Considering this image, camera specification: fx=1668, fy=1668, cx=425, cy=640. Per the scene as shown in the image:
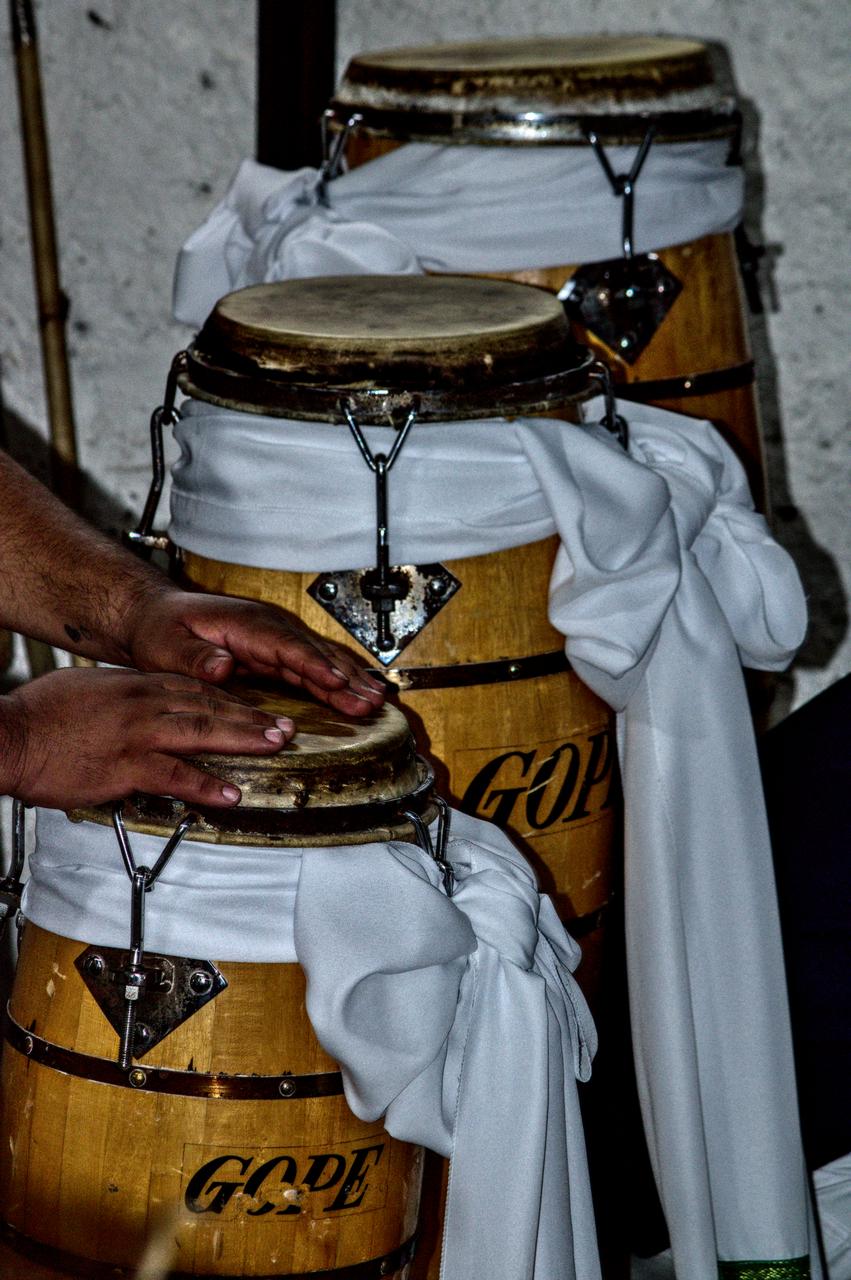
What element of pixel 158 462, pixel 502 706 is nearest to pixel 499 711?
pixel 502 706

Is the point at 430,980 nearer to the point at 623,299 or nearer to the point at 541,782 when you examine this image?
the point at 541,782

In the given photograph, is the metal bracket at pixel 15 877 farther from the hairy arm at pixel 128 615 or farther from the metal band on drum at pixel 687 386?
the metal band on drum at pixel 687 386

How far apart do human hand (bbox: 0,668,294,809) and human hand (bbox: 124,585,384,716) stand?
0.10m

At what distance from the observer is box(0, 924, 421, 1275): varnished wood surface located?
1.05 m

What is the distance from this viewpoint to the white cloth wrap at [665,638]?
1394 millimetres

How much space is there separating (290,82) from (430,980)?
5.90 ft

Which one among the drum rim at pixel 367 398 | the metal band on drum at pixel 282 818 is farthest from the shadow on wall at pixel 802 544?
the metal band on drum at pixel 282 818

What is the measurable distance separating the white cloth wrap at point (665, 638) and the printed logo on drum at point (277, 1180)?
49cm

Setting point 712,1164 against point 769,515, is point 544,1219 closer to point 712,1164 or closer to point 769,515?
point 712,1164

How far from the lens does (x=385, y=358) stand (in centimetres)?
138

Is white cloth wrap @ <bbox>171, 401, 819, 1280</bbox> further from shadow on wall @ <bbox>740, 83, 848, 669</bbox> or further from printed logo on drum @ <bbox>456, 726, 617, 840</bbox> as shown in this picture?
shadow on wall @ <bbox>740, 83, 848, 669</bbox>

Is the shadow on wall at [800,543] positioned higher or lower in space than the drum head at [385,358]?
lower

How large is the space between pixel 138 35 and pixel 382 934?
1.89m

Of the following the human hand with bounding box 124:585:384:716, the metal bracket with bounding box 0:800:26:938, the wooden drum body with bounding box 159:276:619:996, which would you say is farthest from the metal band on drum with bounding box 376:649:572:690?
the metal bracket with bounding box 0:800:26:938
